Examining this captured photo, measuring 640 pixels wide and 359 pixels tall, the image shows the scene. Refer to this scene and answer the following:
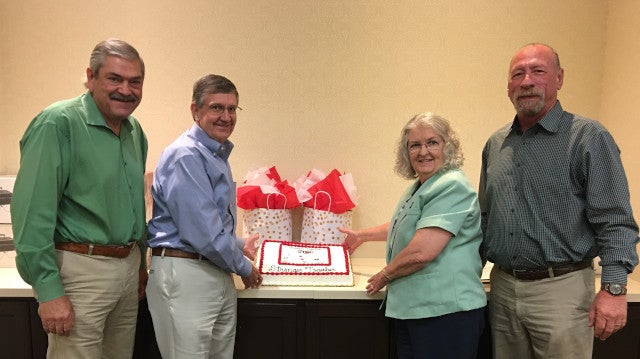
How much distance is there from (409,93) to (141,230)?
4.96 feet

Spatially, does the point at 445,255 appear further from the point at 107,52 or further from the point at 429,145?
the point at 107,52

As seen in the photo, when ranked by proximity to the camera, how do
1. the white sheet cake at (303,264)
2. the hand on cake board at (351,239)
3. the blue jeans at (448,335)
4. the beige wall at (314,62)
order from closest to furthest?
the blue jeans at (448,335)
the white sheet cake at (303,264)
the hand on cake board at (351,239)
the beige wall at (314,62)

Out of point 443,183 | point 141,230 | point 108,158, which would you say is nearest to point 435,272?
point 443,183

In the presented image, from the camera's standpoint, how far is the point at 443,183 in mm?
1647

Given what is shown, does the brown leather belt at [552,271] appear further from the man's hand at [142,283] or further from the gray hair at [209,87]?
the man's hand at [142,283]

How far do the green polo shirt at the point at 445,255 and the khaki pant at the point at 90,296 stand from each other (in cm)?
97

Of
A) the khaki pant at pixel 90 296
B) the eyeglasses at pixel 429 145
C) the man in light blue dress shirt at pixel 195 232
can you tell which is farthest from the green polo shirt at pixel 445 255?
the khaki pant at pixel 90 296

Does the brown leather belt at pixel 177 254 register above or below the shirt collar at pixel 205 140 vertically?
below

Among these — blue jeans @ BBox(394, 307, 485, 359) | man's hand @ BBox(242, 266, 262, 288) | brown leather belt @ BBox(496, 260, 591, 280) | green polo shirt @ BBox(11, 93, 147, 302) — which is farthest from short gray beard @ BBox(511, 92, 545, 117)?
green polo shirt @ BBox(11, 93, 147, 302)

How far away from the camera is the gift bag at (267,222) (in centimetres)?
225

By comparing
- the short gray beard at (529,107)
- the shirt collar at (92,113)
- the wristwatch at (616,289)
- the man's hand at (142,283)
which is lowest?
the man's hand at (142,283)

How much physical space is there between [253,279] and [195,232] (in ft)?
1.30

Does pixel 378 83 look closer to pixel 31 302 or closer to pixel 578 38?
pixel 578 38

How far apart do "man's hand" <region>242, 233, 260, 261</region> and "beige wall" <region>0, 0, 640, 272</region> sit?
458 mm
